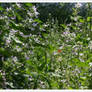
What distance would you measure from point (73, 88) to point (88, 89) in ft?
0.35

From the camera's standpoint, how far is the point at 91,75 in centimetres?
198

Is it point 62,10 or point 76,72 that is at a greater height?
point 62,10

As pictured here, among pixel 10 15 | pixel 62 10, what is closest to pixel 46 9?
pixel 62 10

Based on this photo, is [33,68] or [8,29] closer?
[33,68]

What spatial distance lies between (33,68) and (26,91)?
19 centimetres

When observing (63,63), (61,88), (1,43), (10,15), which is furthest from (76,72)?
(10,15)

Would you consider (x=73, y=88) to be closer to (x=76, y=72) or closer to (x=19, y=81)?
(x=76, y=72)

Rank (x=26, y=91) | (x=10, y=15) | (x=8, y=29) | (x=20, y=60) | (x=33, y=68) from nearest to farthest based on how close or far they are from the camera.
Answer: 1. (x=26, y=91)
2. (x=33, y=68)
3. (x=20, y=60)
4. (x=8, y=29)
5. (x=10, y=15)

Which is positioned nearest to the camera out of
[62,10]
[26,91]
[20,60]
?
[26,91]

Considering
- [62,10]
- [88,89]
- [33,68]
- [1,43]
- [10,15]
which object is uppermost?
[62,10]

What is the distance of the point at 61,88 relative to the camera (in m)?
1.76

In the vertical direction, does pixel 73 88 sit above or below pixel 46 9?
below

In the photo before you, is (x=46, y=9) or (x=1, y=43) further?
(x=46, y=9)

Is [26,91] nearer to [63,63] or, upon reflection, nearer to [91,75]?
[63,63]
